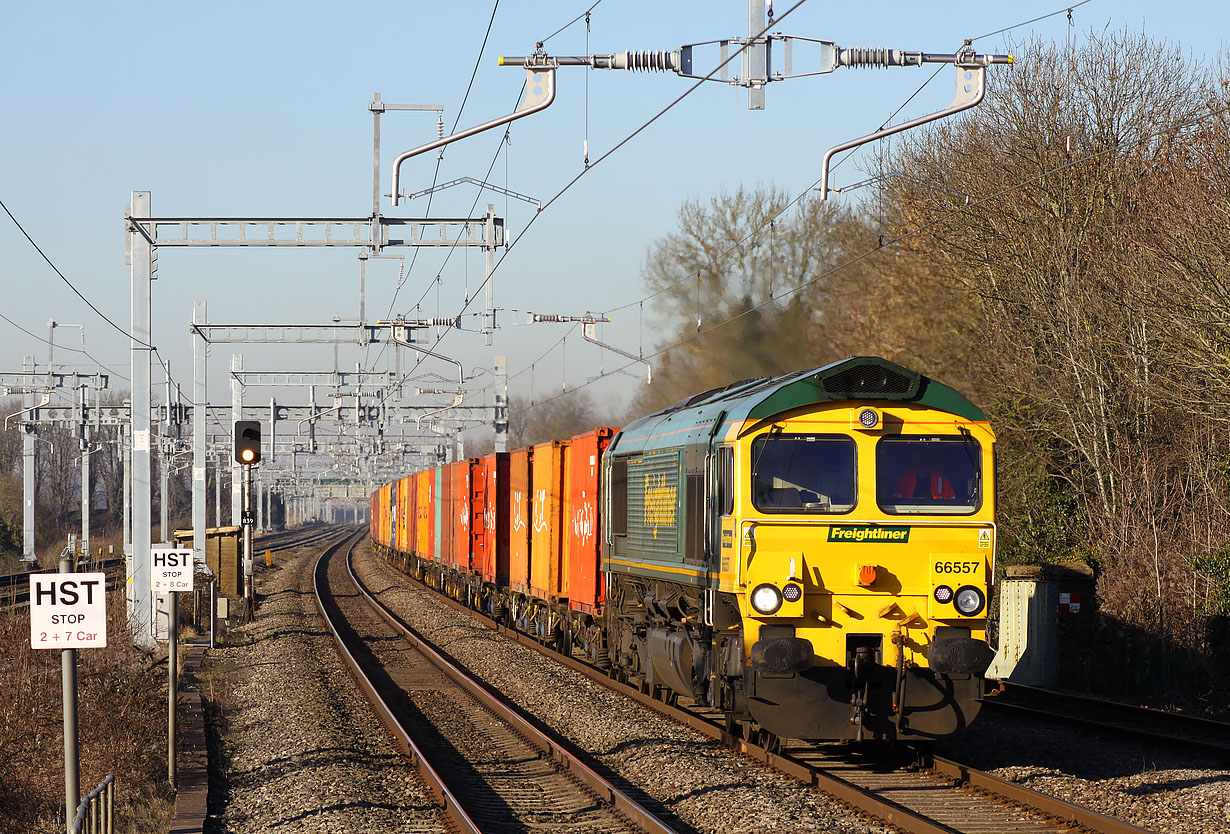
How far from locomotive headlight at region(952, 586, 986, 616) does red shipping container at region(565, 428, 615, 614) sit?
7.57 metres

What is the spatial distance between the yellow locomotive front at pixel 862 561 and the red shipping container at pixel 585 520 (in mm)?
6888

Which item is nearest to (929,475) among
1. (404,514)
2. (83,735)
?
(83,735)

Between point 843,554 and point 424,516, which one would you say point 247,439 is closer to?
point 843,554

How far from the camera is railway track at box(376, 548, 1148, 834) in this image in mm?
10062

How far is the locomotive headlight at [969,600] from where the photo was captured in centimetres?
1192

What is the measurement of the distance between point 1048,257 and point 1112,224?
1196 mm

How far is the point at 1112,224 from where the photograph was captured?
77.9 feet

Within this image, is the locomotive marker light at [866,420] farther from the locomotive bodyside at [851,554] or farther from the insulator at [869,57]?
the insulator at [869,57]

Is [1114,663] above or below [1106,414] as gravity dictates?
below

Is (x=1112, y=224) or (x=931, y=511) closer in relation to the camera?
(x=931, y=511)

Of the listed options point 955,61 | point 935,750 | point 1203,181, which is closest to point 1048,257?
point 1203,181

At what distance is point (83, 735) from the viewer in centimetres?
1298

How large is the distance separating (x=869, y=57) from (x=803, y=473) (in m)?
4.36

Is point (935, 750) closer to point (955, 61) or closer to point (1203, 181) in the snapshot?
point (955, 61)
